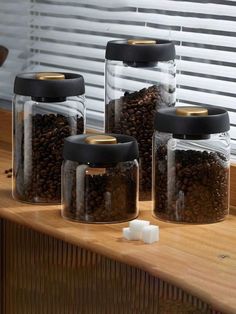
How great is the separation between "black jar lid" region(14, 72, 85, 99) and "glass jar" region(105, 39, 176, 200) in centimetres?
9

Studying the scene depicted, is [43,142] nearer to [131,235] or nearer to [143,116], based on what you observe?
[143,116]

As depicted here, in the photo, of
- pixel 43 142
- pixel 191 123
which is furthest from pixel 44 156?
pixel 191 123

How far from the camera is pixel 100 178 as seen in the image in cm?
191

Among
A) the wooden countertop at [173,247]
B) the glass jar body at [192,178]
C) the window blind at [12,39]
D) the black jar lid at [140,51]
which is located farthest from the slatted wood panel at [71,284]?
the window blind at [12,39]

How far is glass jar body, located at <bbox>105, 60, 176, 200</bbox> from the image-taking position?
2062mm

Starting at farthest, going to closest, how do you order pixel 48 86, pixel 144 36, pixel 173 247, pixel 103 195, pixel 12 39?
1. pixel 12 39
2. pixel 144 36
3. pixel 48 86
4. pixel 103 195
5. pixel 173 247

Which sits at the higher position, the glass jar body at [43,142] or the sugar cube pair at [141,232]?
the glass jar body at [43,142]

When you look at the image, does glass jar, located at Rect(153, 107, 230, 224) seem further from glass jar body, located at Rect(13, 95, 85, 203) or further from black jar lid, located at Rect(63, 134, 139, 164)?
glass jar body, located at Rect(13, 95, 85, 203)

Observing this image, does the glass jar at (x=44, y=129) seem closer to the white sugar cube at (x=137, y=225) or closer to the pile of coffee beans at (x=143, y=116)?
the pile of coffee beans at (x=143, y=116)

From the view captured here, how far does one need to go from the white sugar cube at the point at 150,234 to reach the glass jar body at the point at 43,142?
303mm

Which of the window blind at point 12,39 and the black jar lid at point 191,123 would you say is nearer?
the black jar lid at point 191,123

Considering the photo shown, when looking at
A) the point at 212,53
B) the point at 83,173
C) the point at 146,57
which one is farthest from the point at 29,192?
the point at 212,53

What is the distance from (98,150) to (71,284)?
0.99ft

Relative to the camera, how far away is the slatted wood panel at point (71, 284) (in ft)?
5.97
